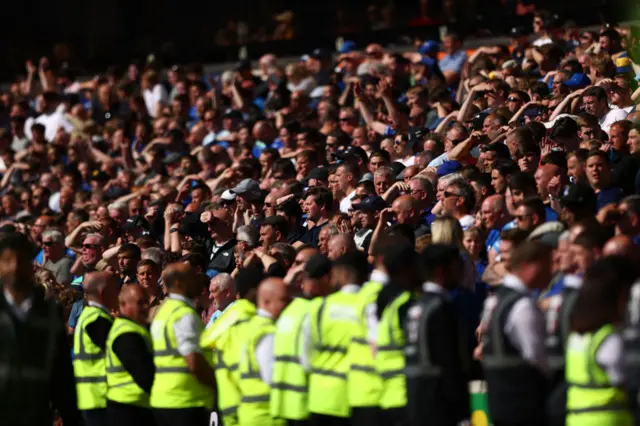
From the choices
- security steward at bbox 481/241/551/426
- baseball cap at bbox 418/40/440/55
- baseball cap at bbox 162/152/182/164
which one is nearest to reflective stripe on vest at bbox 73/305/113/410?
security steward at bbox 481/241/551/426

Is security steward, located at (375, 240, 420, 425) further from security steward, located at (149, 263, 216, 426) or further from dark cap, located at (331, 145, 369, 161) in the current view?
dark cap, located at (331, 145, 369, 161)

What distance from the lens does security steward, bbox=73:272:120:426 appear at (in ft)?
35.1

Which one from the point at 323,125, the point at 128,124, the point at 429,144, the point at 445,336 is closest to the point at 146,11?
the point at 128,124

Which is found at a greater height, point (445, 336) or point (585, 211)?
point (585, 211)

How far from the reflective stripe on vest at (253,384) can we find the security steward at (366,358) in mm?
810

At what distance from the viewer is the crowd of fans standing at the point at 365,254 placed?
27.9 feet

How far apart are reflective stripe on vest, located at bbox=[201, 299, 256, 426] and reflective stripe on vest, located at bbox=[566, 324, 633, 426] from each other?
2.82 m

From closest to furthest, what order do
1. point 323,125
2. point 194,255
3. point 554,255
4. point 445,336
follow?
point 445,336
point 554,255
point 194,255
point 323,125

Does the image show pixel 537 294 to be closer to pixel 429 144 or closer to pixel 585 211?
pixel 585 211

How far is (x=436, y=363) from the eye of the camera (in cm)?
A: 850

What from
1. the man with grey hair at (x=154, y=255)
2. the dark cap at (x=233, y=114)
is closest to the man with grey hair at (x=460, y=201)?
the man with grey hair at (x=154, y=255)

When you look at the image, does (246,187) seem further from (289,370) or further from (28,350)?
(28,350)

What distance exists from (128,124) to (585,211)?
13.2m

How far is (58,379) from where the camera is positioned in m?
9.60
